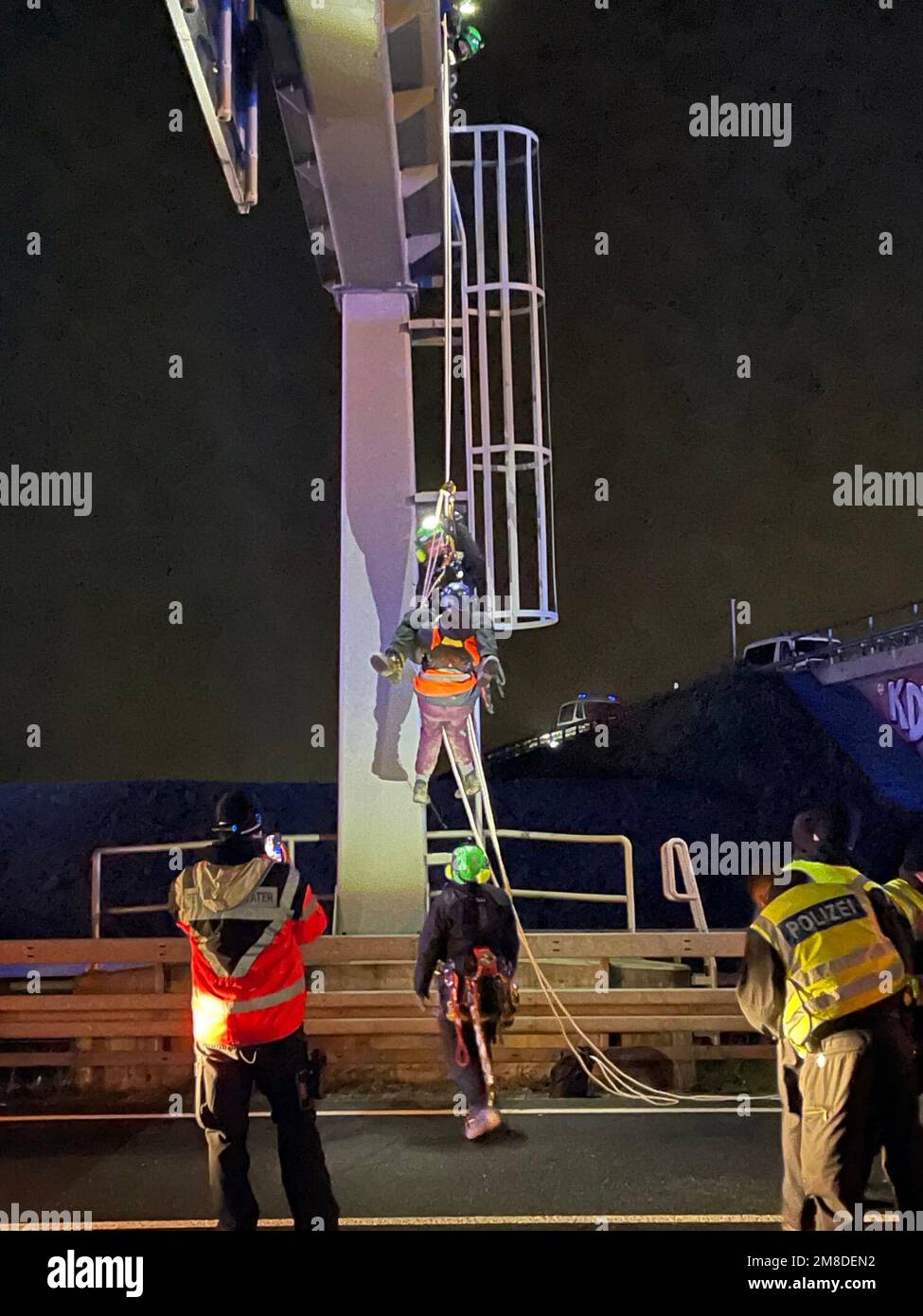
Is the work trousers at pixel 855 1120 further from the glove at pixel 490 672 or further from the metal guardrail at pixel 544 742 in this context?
the metal guardrail at pixel 544 742

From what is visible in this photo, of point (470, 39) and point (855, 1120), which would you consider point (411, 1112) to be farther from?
point (470, 39)

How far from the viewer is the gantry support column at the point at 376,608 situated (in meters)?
9.74

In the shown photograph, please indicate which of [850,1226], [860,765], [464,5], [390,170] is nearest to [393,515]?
[390,170]

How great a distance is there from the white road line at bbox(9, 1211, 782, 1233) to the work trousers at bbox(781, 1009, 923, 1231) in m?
1.45

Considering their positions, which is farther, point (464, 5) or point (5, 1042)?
point (5, 1042)

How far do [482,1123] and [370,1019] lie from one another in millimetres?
1707

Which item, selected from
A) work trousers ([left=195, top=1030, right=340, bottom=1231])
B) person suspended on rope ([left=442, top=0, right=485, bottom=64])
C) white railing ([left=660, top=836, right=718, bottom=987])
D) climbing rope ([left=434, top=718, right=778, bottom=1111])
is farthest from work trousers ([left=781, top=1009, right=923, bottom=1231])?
person suspended on rope ([left=442, top=0, right=485, bottom=64])

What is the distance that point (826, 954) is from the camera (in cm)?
469

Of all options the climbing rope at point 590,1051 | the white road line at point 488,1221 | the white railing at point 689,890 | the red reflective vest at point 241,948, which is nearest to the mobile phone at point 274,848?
the red reflective vest at point 241,948

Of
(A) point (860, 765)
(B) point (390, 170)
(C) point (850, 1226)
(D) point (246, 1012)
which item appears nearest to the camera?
(C) point (850, 1226)

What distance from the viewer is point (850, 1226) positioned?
15.5ft

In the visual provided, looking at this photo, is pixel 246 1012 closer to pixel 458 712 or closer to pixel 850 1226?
pixel 850 1226

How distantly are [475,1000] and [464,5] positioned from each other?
6.80 m

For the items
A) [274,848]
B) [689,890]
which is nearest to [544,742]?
[689,890]
